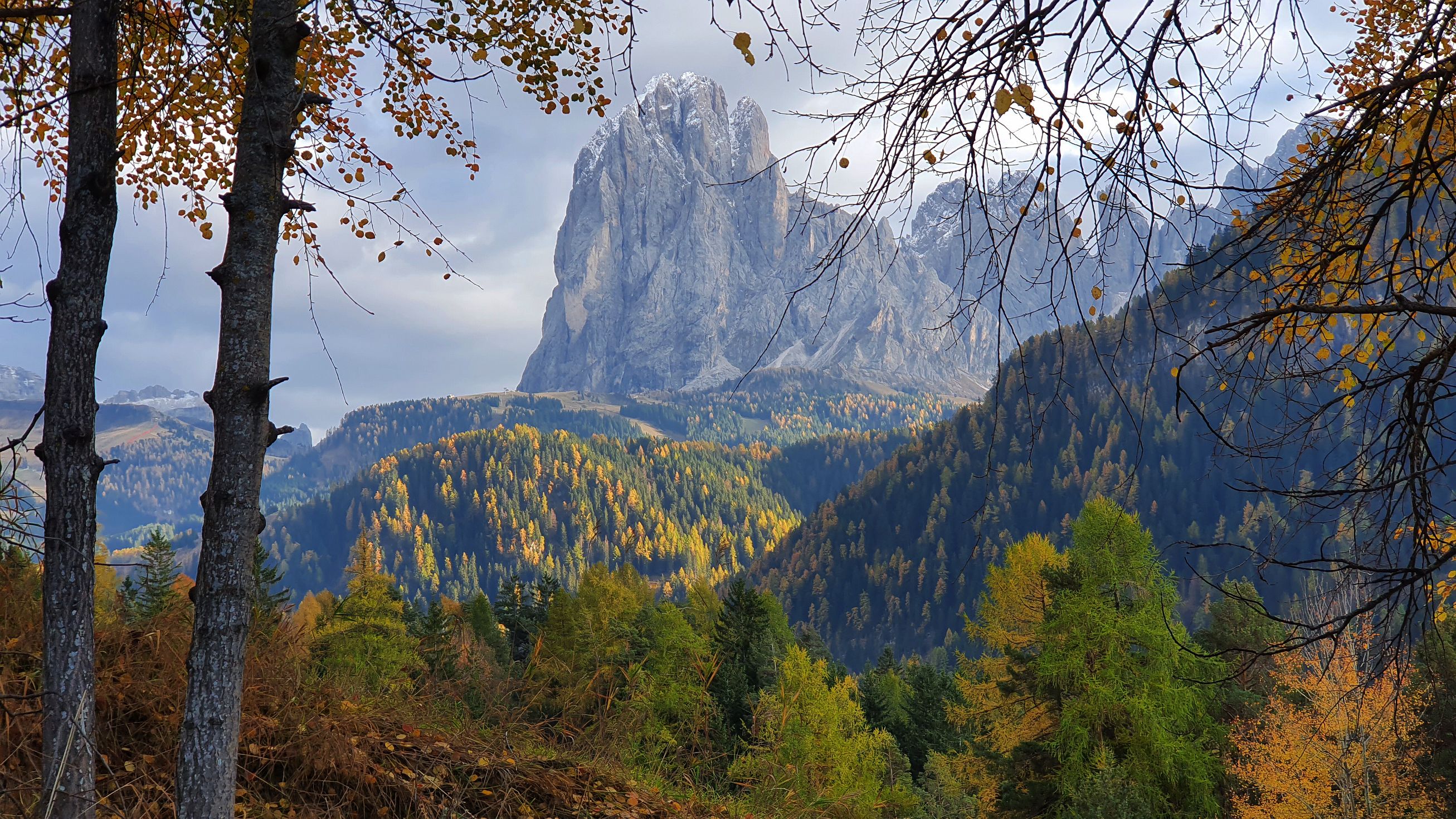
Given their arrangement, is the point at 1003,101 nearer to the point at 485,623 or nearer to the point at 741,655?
the point at 741,655

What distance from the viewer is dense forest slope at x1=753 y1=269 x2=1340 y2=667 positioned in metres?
117

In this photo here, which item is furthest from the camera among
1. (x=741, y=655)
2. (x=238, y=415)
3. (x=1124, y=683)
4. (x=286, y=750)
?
(x=741, y=655)

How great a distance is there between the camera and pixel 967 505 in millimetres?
131500

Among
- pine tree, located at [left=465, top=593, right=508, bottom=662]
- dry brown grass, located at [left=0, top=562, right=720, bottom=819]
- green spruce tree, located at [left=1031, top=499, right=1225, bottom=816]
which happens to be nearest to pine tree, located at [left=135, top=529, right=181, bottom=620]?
dry brown grass, located at [left=0, top=562, right=720, bottom=819]

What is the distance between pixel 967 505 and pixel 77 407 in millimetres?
135195

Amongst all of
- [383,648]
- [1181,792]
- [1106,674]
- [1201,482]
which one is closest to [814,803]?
[1106,674]

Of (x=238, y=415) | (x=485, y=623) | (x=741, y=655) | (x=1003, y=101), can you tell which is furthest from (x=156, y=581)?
(x=485, y=623)

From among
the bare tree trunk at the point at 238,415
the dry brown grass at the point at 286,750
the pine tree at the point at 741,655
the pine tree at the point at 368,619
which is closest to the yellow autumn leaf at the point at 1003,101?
the bare tree trunk at the point at 238,415

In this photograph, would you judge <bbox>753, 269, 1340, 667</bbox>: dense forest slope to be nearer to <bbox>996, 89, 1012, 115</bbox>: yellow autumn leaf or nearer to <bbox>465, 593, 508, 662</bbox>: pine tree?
<bbox>465, 593, 508, 662</bbox>: pine tree

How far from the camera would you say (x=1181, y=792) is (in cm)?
1524

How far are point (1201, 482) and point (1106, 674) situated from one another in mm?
119612

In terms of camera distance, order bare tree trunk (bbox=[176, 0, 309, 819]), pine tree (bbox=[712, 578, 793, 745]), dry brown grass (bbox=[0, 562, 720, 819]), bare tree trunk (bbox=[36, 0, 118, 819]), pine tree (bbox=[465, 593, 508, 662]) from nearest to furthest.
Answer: bare tree trunk (bbox=[176, 0, 309, 819]) < bare tree trunk (bbox=[36, 0, 118, 819]) < dry brown grass (bbox=[0, 562, 720, 819]) < pine tree (bbox=[712, 578, 793, 745]) < pine tree (bbox=[465, 593, 508, 662])

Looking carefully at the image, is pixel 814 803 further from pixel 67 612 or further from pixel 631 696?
pixel 67 612

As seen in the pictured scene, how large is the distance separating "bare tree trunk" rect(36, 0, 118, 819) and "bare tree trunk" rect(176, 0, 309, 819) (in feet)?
1.91
